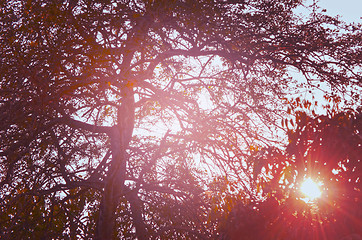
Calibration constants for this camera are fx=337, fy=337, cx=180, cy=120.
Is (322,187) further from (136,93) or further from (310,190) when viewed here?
(136,93)

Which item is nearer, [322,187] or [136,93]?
[322,187]

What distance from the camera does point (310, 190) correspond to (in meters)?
5.86

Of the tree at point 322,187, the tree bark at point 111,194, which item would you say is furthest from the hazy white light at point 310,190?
the tree bark at point 111,194

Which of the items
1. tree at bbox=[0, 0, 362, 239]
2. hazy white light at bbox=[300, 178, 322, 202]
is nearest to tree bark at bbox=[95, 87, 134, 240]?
tree at bbox=[0, 0, 362, 239]

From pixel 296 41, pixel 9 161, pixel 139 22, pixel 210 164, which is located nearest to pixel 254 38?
Answer: pixel 296 41

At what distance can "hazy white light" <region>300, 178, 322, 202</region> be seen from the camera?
573 centimetres

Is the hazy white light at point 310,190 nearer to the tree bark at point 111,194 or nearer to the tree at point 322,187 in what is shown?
the tree at point 322,187

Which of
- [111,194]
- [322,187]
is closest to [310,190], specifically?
[322,187]

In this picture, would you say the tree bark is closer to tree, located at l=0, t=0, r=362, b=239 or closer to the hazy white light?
tree, located at l=0, t=0, r=362, b=239

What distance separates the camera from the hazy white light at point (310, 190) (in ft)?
18.8

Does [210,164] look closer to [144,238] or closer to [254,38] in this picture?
[144,238]

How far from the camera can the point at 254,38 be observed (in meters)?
9.90

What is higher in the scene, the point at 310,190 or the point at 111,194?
the point at 111,194

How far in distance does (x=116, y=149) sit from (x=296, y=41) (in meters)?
6.49
